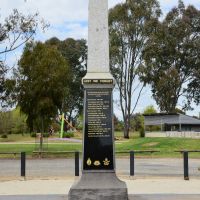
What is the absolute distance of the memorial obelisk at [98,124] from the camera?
1163cm

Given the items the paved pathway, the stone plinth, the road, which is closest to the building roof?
the road

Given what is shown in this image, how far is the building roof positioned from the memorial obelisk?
53.5m

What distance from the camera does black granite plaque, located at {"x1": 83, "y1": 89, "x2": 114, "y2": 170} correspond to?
39.1 feet

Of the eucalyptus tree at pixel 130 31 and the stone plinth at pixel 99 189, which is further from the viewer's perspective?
the eucalyptus tree at pixel 130 31

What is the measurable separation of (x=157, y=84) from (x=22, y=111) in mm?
34118

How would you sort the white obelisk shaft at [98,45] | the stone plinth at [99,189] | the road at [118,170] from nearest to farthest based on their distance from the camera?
1. the stone plinth at [99,189]
2. the white obelisk shaft at [98,45]
3. the road at [118,170]

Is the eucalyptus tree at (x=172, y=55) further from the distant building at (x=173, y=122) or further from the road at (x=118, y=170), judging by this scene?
the road at (x=118, y=170)

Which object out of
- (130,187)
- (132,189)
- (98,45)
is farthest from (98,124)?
(130,187)

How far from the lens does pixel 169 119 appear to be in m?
65.8

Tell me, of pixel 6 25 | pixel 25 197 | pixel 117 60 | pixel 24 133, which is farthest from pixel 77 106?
pixel 25 197

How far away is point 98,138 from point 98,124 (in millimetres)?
323

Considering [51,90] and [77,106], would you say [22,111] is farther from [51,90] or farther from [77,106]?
[77,106]

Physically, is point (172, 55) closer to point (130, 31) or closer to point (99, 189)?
point (130, 31)

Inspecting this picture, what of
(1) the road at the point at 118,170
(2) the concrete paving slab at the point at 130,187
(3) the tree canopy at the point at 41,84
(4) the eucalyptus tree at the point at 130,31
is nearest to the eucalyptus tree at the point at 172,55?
(4) the eucalyptus tree at the point at 130,31
